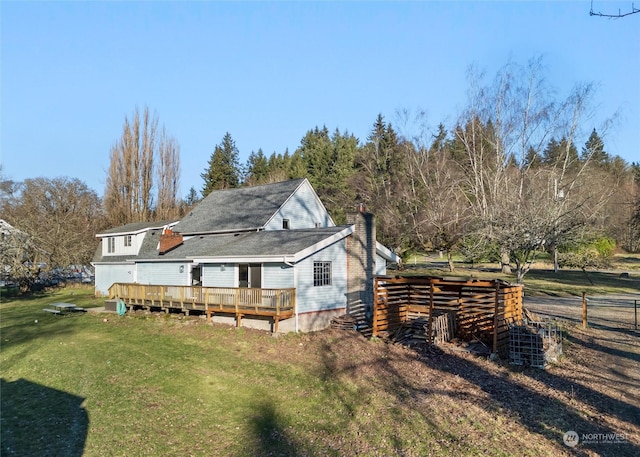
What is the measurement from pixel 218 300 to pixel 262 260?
2.75 m

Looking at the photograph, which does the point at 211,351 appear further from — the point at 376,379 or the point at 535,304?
the point at 535,304

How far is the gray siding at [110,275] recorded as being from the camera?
29469 millimetres

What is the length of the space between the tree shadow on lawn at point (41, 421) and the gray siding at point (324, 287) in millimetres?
9337

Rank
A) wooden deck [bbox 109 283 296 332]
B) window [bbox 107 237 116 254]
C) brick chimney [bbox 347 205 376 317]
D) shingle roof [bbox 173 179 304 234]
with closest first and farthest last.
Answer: wooden deck [bbox 109 283 296 332] → brick chimney [bbox 347 205 376 317] → shingle roof [bbox 173 179 304 234] → window [bbox 107 237 116 254]

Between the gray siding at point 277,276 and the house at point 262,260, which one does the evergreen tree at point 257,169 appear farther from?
the gray siding at point 277,276

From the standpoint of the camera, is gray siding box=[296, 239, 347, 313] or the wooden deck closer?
the wooden deck

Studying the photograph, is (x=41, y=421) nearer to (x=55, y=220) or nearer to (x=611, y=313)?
(x=611, y=313)

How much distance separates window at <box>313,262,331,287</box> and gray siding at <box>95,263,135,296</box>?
1559cm

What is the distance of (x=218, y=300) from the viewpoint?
19.0m

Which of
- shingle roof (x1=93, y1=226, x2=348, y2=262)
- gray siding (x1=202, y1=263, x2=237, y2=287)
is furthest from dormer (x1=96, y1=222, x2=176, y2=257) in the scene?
gray siding (x1=202, y1=263, x2=237, y2=287)

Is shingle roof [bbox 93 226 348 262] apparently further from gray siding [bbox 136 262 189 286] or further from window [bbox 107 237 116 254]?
window [bbox 107 237 116 254]

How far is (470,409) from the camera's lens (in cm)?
1059

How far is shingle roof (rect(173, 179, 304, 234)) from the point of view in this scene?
81.3 ft

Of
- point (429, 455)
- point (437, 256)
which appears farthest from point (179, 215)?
point (429, 455)
